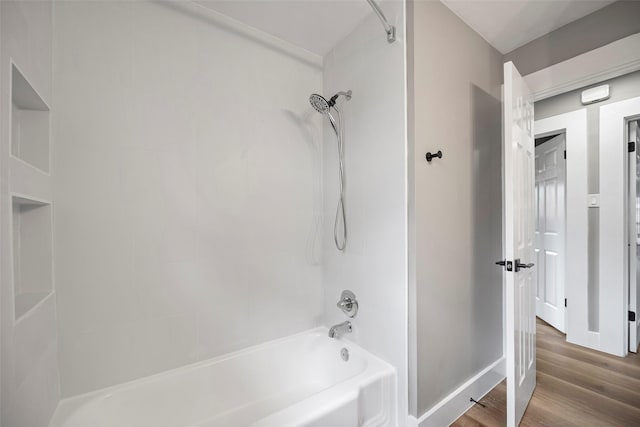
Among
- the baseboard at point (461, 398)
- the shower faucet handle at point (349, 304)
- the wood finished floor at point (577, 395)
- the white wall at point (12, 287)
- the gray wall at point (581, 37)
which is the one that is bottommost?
the wood finished floor at point (577, 395)

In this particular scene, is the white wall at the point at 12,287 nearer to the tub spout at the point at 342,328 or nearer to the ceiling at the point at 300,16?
the ceiling at the point at 300,16

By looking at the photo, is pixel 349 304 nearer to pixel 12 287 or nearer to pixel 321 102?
pixel 321 102

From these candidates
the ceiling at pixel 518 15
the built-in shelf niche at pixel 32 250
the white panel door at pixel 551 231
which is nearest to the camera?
the built-in shelf niche at pixel 32 250

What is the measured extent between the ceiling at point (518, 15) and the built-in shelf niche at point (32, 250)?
2273 mm

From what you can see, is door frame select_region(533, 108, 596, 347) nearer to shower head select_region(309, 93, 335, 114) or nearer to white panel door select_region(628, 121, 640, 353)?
white panel door select_region(628, 121, 640, 353)

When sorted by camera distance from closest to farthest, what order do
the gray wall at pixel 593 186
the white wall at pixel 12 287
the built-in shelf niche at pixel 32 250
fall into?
the white wall at pixel 12 287 < the built-in shelf niche at pixel 32 250 < the gray wall at pixel 593 186

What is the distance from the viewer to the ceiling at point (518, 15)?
4.93 ft

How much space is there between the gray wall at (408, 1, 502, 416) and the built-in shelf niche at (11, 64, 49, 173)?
5.45ft

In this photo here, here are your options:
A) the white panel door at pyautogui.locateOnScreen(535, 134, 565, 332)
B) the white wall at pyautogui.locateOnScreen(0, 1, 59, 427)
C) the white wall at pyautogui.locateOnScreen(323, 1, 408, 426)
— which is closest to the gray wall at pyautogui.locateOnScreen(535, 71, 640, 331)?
the white panel door at pyautogui.locateOnScreen(535, 134, 565, 332)

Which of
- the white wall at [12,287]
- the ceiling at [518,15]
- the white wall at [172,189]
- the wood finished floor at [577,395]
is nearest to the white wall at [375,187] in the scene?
the white wall at [172,189]

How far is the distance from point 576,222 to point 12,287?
12.0ft

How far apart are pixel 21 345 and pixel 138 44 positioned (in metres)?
1.39

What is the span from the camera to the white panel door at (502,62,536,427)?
1386 millimetres

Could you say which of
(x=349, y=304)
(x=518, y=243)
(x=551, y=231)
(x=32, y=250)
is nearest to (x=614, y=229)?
(x=551, y=231)
